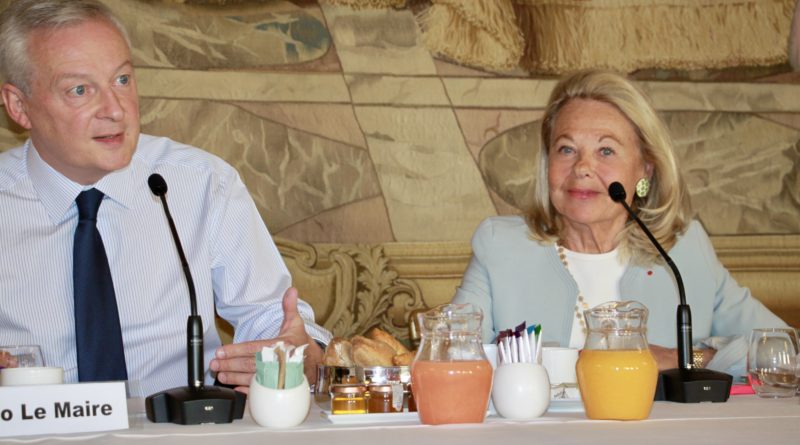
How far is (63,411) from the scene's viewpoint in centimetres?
169

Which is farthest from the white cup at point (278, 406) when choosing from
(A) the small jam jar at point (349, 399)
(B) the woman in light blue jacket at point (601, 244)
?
(B) the woman in light blue jacket at point (601, 244)

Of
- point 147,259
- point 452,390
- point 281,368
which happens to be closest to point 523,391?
point 452,390

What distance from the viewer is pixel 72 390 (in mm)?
1704

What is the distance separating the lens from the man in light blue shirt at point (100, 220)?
8.81ft

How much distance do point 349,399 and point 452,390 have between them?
0.76 ft

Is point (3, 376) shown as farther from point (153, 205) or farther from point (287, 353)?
point (153, 205)

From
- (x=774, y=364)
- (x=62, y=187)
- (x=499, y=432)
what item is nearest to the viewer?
(x=499, y=432)

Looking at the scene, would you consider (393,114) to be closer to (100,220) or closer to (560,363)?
(100,220)

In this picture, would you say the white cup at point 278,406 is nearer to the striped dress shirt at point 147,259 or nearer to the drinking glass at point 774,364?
the striped dress shirt at point 147,259

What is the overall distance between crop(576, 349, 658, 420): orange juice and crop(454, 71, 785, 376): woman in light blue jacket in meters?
1.23

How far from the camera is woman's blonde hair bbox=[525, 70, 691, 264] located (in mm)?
3180

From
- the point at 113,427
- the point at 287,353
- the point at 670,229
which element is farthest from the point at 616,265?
the point at 113,427

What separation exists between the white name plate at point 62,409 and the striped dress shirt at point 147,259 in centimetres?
96

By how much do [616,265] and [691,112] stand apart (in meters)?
1.27
